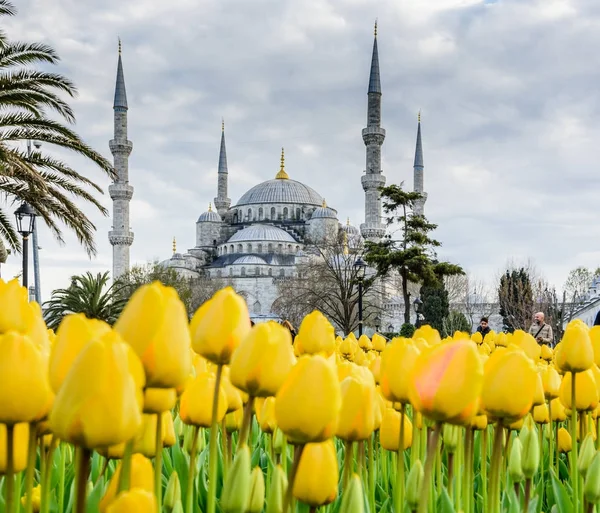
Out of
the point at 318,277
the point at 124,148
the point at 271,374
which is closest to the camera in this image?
the point at 271,374

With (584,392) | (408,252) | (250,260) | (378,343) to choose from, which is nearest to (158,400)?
(584,392)

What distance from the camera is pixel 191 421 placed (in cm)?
127

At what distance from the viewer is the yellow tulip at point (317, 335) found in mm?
1946

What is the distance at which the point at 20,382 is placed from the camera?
0.77 metres

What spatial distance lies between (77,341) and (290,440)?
0.92 feet

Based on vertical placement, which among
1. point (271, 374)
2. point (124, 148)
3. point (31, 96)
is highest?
point (124, 148)

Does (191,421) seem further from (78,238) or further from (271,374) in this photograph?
(78,238)

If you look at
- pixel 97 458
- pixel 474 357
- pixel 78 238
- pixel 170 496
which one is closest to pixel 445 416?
pixel 474 357

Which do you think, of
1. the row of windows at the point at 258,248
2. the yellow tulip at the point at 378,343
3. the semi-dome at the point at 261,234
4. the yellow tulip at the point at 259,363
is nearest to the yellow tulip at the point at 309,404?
the yellow tulip at the point at 259,363

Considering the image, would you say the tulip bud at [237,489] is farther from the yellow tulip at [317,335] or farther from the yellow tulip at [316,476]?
the yellow tulip at [317,335]

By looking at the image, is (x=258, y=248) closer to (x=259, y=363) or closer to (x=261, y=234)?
(x=261, y=234)

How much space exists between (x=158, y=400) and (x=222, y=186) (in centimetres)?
6765

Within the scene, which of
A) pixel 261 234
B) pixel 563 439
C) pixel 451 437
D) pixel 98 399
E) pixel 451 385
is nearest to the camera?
pixel 98 399

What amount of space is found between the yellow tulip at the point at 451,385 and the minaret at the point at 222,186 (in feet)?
214
